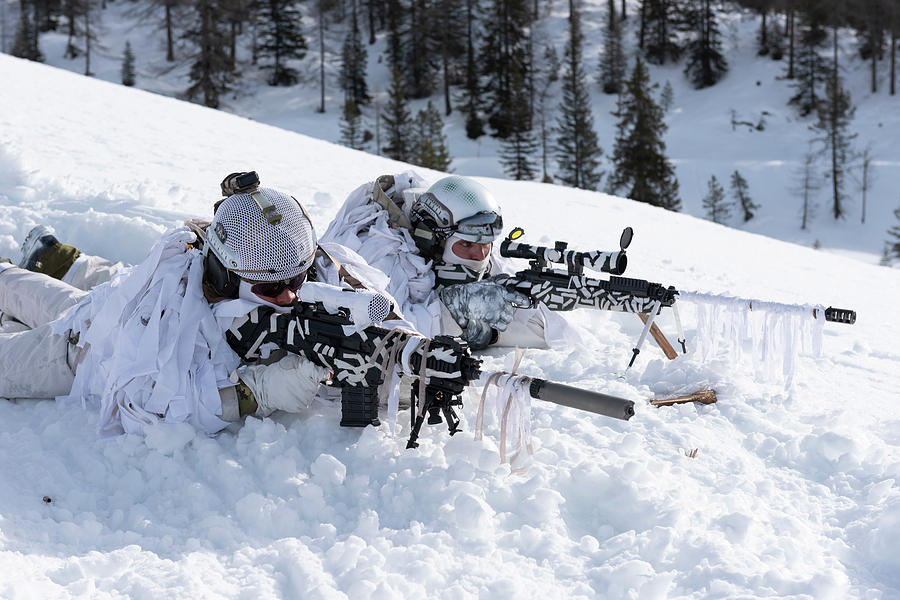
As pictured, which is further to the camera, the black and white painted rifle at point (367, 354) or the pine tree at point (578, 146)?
the pine tree at point (578, 146)

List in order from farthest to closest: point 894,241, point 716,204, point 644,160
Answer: point 644,160
point 716,204
point 894,241

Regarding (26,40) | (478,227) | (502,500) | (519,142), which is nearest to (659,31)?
(519,142)

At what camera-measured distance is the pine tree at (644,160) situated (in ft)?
117

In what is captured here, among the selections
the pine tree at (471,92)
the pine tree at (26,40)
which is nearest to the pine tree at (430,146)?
the pine tree at (471,92)

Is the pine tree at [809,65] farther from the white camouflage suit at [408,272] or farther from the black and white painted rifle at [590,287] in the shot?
the black and white painted rifle at [590,287]

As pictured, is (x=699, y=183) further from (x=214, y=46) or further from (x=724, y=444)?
(x=724, y=444)

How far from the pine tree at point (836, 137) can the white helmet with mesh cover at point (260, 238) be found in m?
36.1

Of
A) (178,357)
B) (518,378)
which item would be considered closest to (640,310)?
(518,378)

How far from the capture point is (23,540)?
119 inches

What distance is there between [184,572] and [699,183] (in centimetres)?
3731

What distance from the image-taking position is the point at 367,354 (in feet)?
12.3

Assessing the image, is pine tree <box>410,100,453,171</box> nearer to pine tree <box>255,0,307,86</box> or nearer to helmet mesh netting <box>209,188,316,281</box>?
pine tree <box>255,0,307,86</box>

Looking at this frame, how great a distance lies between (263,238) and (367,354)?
2.48 ft

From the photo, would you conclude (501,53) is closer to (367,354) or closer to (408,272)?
(408,272)
